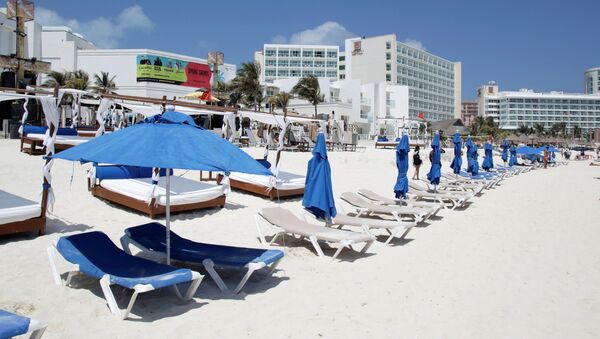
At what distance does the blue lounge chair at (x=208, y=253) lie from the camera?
5074 millimetres

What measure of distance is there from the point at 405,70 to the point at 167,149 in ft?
309

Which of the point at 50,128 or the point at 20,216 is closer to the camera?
the point at 20,216

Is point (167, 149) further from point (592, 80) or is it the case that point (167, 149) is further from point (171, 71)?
→ point (592, 80)

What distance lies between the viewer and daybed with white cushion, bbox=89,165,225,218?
29.2 feet

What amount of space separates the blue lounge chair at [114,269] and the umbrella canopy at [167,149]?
1024 mm

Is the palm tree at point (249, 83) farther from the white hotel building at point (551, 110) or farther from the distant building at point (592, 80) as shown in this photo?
the distant building at point (592, 80)

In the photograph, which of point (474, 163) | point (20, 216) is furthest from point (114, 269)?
point (474, 163)

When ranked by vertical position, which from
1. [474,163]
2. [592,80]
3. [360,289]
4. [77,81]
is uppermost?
[592,80]

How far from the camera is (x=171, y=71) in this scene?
2152 inches

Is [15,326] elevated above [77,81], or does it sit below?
below

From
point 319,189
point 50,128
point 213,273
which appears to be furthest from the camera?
point 319,189

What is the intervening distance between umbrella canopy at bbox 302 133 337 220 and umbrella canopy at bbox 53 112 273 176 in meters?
3.36

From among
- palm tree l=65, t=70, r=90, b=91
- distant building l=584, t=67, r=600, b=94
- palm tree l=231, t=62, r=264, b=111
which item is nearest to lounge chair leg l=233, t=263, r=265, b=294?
palm tree l=231, t=62, r=264, b=111

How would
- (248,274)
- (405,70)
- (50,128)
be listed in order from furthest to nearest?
(405,70) < (50,128) < (248,274)
